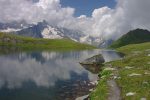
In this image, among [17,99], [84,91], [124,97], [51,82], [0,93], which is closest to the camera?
[124,97]

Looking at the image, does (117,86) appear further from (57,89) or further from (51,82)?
(51,82)

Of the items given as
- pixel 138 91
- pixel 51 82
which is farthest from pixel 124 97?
pixel 51 82

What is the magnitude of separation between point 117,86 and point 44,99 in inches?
634

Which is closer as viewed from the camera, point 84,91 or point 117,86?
point 117,86

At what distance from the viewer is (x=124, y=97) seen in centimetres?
4591

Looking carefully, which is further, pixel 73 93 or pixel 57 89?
pixel 57 89

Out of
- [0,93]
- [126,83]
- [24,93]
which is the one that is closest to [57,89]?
[24,93]

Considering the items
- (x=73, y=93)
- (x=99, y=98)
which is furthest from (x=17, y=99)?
(x=99, y=98)

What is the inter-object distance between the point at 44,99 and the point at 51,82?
83.3 feet

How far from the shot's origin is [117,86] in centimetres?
5809

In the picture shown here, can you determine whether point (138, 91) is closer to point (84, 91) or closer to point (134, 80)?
point (134, 80)

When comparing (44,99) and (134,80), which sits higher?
(134,80)

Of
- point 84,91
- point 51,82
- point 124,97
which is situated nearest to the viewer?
point 124,97

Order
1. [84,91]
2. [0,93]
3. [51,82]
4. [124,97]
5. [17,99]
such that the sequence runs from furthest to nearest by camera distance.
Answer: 1. [51,82]
2. [84,91]
3. [0,93]
4. [17,99]
5. [124,97]
